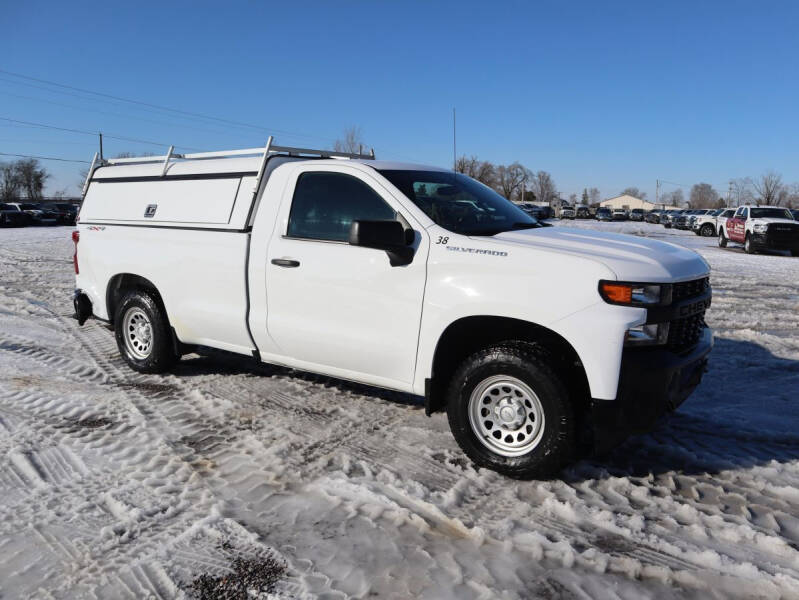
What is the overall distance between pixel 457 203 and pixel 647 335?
5.52 ft

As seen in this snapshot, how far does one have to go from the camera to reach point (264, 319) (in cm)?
492

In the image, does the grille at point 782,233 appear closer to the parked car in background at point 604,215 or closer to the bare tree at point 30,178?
the parked car in background at point 604,215

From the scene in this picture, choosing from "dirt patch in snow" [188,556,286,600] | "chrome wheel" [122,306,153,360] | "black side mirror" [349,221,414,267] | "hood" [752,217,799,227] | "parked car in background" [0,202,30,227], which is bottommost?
"parked car in background" [0,202,30,227]

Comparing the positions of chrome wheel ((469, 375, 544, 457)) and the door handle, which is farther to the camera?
the door handle

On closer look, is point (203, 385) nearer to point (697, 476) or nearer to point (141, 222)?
point (141, 222)

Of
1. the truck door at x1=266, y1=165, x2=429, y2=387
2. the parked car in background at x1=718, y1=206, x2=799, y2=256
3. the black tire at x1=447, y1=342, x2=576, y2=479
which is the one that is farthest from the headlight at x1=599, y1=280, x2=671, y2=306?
the parked car in background at x1=718, y1=206, x2=799, y2=256

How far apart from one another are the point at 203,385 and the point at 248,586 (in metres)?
3.23

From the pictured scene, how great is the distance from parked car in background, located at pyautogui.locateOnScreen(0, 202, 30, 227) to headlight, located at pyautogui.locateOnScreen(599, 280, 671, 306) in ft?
139

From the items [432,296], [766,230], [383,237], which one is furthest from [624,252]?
[766,230]

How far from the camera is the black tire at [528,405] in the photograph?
366 centimetres

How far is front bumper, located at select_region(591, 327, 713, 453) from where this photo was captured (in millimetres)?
3490

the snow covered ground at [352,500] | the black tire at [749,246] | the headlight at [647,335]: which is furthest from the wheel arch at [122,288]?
the black tire at [749,246]

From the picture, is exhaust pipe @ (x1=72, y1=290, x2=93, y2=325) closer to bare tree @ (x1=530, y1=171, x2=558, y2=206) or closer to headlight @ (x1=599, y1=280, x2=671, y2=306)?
headlight @ (x1=599, y1=280, x2=671, y2=306)

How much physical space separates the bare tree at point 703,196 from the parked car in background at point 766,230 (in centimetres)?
16904
